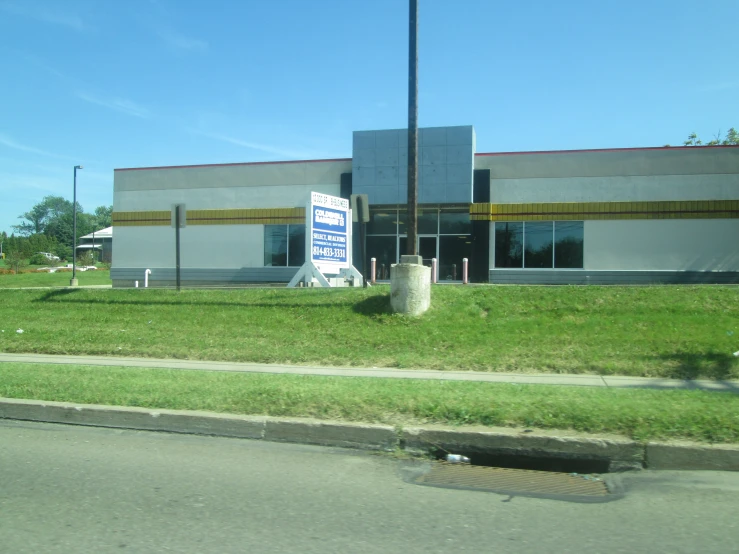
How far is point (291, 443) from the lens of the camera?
7.10m

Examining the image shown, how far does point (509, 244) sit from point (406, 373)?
17811 mm

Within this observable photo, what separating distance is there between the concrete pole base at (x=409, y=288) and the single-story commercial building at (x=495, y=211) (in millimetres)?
10869

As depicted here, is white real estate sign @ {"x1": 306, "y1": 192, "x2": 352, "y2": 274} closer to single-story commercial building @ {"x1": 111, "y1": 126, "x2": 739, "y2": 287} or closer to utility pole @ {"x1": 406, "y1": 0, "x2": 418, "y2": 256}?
single-story commercial building @ {"x1": 111, "y1": 126, "x2": 739, "y2": 287}

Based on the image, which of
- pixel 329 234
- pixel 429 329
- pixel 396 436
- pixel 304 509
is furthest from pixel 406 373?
pixel 329 234

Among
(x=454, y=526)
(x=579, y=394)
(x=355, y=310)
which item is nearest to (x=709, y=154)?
(x=355, y=310)

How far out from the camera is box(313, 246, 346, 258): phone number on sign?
19.0 meters

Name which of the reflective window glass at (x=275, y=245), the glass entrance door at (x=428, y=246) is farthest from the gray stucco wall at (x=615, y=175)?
the reflective window glass at (x=275, y=245)

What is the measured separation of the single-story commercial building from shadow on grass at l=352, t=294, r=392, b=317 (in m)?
9.95

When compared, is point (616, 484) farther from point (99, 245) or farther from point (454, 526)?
point (99, 245)

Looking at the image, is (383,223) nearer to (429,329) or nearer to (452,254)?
(452,254)

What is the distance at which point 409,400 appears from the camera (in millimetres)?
7582

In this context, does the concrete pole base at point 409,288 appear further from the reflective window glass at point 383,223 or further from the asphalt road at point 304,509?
the reflective window glass at point 383,223

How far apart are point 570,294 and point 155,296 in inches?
408

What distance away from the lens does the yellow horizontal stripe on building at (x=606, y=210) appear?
84.3 ft
